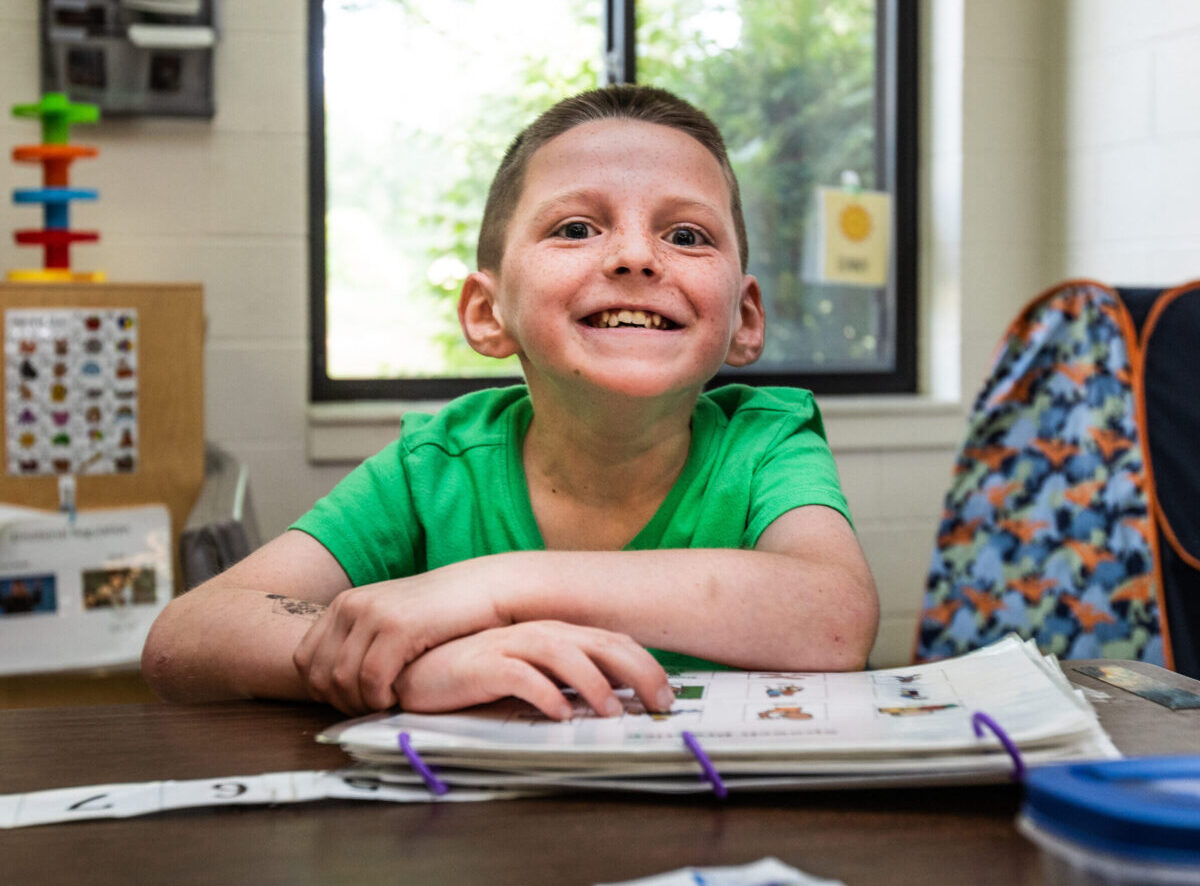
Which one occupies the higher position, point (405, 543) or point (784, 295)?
point (784, 295)

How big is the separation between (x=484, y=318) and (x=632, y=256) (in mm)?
210

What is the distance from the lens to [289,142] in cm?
241

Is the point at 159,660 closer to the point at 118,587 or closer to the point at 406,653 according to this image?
the point at 406,653

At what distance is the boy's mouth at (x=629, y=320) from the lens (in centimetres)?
96

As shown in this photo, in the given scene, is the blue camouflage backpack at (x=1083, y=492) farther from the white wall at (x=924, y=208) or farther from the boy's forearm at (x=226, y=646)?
the boy's forearm at (x=226, y=646)

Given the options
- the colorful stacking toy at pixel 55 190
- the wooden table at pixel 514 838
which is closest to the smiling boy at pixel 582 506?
the wooden table at pixel 514 838

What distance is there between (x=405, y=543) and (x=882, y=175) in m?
2.17

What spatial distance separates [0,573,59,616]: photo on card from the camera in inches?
72.1

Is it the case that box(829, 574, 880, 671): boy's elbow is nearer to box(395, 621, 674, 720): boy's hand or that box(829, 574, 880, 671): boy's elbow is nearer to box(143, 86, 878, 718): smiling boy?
box(143, 86, 878, 718): smiling boy

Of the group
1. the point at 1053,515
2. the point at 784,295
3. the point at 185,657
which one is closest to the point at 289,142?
the point at 784,295

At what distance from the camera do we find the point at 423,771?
1.78ft

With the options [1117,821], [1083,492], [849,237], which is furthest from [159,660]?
[849,237]

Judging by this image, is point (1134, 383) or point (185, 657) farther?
point (1134, 383)

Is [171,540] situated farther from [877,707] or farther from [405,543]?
[877,707]
